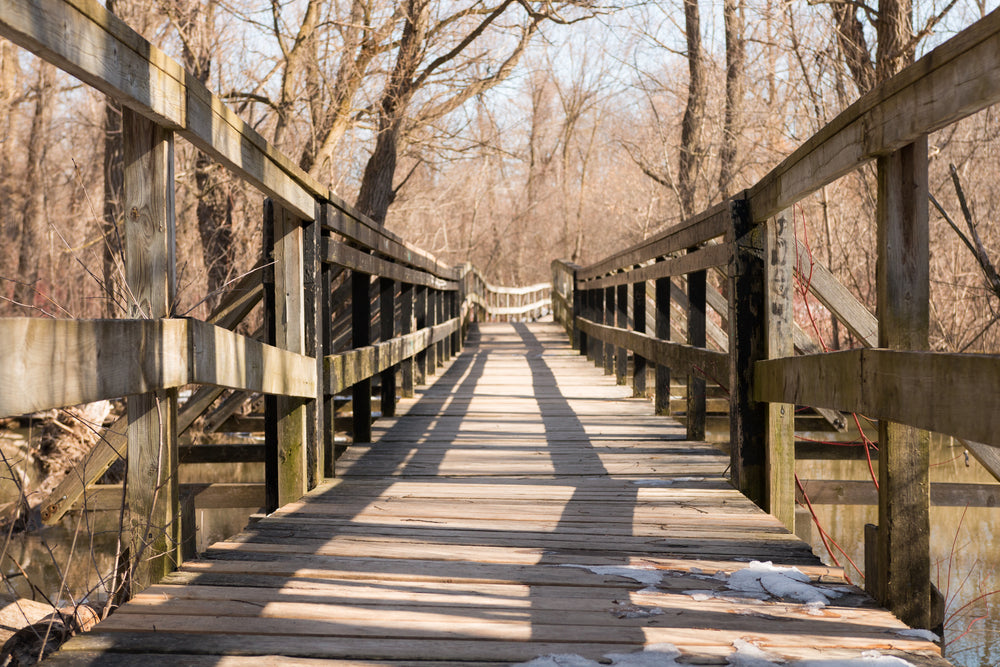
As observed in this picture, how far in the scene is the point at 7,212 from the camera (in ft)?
47.2

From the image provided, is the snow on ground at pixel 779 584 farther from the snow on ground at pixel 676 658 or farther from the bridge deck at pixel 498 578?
the snow on ground at pixel 676 658

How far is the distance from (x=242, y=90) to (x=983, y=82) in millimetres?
10228

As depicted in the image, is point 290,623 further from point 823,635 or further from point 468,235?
point 468,235

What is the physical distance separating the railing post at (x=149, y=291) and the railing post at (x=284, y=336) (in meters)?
1.32

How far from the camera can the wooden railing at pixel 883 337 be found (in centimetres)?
192

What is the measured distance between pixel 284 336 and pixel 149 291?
1.45 m

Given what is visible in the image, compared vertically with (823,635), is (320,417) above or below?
above

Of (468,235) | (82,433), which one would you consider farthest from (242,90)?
(468,235)

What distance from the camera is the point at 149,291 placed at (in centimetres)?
233

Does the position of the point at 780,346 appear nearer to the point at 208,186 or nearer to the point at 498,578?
the point at 498,578

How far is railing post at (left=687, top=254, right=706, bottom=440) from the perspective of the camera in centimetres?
509

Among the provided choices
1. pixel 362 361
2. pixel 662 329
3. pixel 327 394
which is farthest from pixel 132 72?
pixel 662 329

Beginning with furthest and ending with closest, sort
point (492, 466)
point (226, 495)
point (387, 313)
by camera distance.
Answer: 1. point (387, 313)
2. point (226, 495)
3. point (492, 466)

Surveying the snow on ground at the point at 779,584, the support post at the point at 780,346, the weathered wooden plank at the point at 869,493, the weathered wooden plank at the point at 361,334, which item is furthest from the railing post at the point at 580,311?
the snow on ground at the point at 779,584
